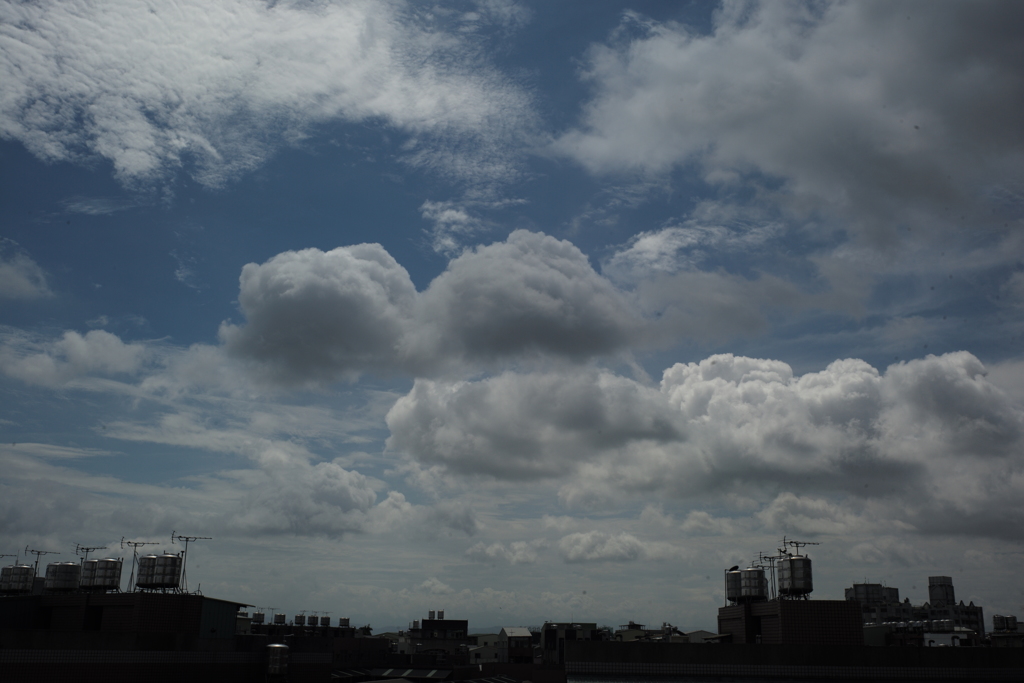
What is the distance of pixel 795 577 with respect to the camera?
189 feet

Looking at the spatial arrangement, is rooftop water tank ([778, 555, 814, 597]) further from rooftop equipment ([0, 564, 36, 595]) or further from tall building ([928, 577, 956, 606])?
tall building ([928, 577, 956, 606])

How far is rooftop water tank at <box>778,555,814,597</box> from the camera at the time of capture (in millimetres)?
57469

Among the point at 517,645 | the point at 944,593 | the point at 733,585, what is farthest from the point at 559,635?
the point at 944,593

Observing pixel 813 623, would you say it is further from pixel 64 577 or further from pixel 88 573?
pixel 64 577

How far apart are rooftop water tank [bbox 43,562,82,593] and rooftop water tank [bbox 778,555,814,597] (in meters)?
66.5

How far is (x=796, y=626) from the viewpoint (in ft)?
181

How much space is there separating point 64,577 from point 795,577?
69.2 metres

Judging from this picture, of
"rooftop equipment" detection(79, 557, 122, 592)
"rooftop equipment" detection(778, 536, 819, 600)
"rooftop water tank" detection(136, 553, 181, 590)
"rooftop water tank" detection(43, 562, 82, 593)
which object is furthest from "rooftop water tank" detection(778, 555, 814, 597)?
"rooftop water tank" detection(43, 562, 82, 593)

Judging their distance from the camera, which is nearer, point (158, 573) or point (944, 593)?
point (158, 573)

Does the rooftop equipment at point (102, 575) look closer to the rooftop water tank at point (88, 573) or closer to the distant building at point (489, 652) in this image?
the rooftop water tank at point (88, 573)

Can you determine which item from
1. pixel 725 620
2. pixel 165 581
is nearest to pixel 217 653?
pixel 165 581

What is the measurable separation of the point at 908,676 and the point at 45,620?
7440cm

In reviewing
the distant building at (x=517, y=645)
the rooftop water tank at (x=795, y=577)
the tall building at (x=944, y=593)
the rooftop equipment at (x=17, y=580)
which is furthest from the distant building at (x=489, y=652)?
the tall building at (x=944, y=593)

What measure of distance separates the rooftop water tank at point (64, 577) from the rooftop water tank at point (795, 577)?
66458 millimetres
